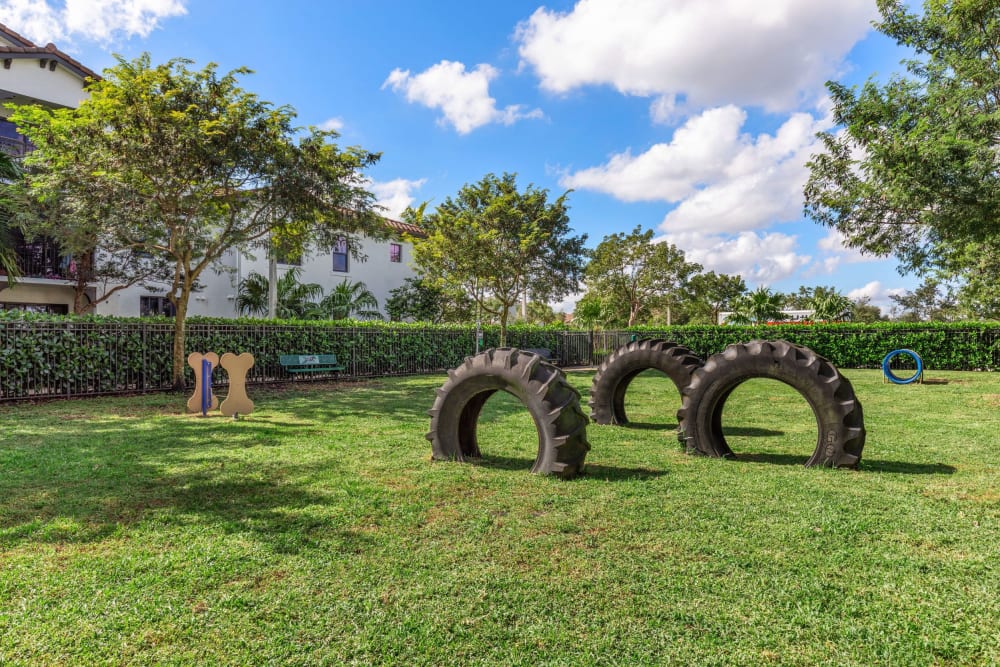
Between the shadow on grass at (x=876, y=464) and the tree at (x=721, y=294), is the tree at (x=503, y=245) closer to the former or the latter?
the shadow on grass at (x=876, y=464)

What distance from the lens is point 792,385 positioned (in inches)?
240

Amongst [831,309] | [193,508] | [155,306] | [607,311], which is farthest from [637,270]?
[193,508]

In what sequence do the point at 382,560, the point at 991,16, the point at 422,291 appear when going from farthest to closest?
the point at 422,291
the point at 991,16
the point at 382,560

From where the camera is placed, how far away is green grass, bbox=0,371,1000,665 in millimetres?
2551

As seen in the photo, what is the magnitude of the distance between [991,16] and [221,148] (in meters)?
16.8

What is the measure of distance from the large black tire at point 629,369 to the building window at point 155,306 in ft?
67.7

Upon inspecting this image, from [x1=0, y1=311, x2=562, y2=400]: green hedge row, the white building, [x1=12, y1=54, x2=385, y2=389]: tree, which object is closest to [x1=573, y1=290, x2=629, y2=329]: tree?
[x1=0, y1=311, x2=562, y2=400]: green hedge row

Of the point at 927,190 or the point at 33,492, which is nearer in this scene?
the point at 33,492

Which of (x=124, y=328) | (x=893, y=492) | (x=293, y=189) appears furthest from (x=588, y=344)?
(x=893, y=492)

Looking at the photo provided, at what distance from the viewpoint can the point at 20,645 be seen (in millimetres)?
2510

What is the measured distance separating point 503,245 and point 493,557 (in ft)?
61.2

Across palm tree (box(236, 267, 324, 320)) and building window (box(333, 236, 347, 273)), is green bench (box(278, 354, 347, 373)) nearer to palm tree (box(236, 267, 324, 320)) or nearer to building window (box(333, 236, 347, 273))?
palm tree (box(236, 267, 324, 320))

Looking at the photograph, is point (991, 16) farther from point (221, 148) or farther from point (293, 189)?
point (221, 148)

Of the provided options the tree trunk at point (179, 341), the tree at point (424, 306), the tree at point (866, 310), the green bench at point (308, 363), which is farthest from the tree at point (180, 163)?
the tree at point (866, 310)
